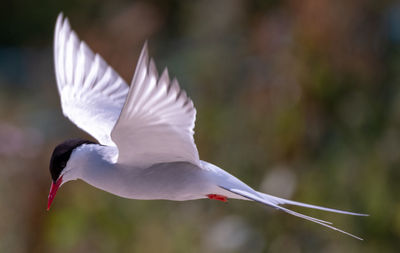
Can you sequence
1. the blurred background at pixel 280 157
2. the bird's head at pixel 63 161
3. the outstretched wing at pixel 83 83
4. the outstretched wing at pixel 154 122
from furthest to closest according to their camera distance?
the blurred background at pixel 280 157 → the outstretched wing at pixel 83 83 → the bird's head at pixel 63 161 → the outstretched wing at pixel 154 122

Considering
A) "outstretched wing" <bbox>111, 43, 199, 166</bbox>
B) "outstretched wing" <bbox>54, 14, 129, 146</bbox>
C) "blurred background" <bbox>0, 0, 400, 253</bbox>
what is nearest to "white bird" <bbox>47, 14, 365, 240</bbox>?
"outstretched wing" <bbox>111, 43, 199, 166</bbox>

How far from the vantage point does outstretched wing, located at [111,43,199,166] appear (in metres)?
2.08

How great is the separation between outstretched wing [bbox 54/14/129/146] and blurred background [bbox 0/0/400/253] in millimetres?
1239

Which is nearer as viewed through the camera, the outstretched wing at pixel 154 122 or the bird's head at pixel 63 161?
the outstretched wing at pixel 154 122

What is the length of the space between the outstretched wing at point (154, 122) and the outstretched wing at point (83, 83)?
603 mm

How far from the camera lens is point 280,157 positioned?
13.8 ft

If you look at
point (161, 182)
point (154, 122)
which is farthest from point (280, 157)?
point (154, 122)

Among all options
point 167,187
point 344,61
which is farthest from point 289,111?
point 167,187

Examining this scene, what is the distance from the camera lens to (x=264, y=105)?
436 cm

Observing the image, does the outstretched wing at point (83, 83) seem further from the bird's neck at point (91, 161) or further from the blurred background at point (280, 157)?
the blurred background at point (280, 157)

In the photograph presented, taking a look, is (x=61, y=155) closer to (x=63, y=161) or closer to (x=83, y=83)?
(x=63, y=161)

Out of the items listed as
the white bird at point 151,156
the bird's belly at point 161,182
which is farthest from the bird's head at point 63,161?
the bird's belly at point 161,182

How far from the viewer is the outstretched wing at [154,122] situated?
2078 mm

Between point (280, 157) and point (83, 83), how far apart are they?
1429 millimetres
